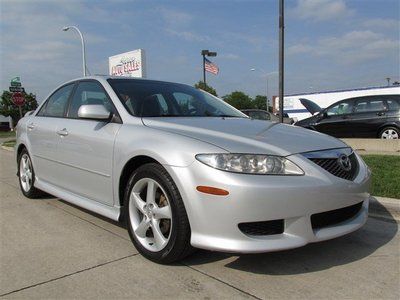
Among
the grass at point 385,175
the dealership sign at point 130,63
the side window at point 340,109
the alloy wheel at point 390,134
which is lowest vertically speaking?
the grass at point 385,175

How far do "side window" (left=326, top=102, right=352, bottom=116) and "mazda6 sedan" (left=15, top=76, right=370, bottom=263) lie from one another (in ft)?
28.2

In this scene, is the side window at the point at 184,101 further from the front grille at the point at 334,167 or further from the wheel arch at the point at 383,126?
the wheel arch at the point at 383,126

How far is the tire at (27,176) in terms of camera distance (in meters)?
5.76

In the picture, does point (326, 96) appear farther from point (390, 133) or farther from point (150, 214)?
point (150, 214)

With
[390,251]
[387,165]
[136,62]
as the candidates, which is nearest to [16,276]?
[390,251]

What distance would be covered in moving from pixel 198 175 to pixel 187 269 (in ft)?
2.54

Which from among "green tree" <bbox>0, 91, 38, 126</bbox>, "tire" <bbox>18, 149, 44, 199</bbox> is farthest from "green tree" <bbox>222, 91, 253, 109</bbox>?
"tire" <bbox>18, 149, 44, 199</bbox>

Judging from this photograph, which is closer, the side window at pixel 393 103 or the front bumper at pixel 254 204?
the front bumper at pixel 254 204

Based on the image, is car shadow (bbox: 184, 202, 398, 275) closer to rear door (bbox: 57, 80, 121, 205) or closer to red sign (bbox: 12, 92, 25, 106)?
rear door (bbox: 57, 80, 121, 205)

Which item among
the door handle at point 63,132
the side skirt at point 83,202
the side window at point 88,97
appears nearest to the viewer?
the side skirt at point 83,202

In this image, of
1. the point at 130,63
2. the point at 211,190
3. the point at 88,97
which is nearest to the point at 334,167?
the point at 211,190

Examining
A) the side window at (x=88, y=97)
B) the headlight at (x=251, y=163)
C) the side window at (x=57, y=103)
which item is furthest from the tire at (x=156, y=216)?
the side window at (x=57, y=103)

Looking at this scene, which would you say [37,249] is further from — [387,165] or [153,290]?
[387,165]

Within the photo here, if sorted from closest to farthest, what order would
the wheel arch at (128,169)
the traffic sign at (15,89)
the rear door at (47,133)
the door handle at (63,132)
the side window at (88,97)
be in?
the wheel arch at (128,169)
the side window at (88,97)
the door handle at (63,132)
the rear door at (47,133)
the traffic sign at (15,89)
